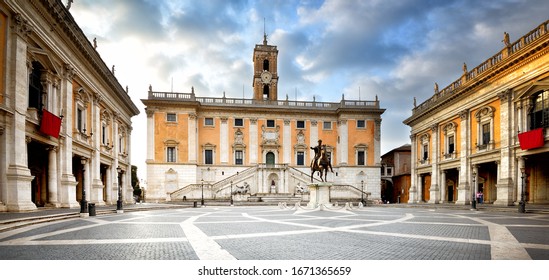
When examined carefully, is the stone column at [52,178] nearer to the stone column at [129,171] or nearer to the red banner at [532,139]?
the stone column at [129,171]

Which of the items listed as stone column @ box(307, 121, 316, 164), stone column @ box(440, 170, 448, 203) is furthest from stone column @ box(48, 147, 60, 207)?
stone column @ box(307, 121, 316, 164)

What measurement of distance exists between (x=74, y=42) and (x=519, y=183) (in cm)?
3248

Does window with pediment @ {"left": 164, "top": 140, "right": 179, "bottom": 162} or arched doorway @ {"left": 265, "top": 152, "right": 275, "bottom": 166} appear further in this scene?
arched doorway @ {"left": 265, "top": 152, "right": 275, "bottom": 166}

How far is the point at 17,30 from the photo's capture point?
1508cm

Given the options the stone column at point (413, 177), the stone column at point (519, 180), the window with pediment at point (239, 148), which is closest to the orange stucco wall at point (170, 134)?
the window with pediment at point (239, 148)

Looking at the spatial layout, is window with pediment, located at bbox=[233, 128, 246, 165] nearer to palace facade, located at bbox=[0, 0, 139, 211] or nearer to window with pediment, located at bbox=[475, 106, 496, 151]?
palace facade, located at bbox=[0, 0, 139, 211]

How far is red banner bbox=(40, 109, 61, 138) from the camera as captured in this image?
17.8 metres

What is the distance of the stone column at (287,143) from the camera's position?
5091cm

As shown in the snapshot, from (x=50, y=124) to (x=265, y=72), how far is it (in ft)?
142

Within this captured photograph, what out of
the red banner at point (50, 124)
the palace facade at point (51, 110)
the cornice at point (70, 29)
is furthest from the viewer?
the red banner at point (50, 124)

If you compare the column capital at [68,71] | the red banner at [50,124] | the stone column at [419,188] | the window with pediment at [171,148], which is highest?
the column capital at [68,71]

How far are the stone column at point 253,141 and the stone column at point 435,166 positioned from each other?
942 inches

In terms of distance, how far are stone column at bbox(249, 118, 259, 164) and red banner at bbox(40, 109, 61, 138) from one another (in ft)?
106
